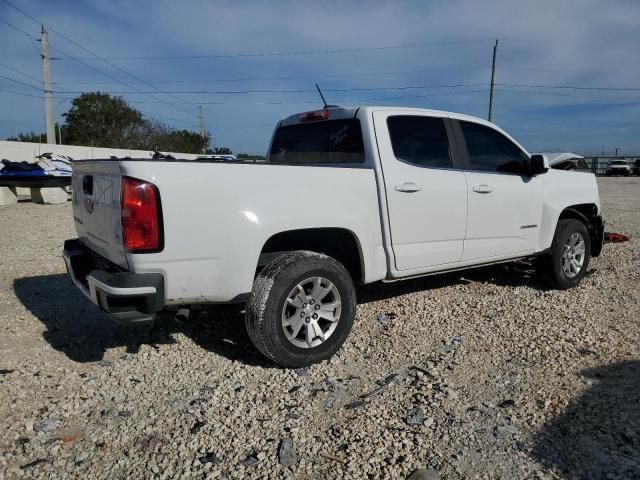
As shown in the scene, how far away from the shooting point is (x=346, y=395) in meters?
3.14

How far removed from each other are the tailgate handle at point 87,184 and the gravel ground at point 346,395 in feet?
4.14

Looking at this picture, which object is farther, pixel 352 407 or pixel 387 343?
pixel 387 343

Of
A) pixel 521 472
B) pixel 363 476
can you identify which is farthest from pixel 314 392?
pixel 521 472

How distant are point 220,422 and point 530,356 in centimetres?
233

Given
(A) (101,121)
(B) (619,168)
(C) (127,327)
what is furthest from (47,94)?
(B) (619,168)

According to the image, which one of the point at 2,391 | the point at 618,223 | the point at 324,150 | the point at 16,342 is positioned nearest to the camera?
the point at 2,391

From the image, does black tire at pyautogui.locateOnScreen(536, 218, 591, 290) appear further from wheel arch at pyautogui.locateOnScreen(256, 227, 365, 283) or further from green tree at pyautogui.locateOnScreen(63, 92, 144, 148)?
green tree at pyautogui.locateOnScreen(63, 92, 144, 148)

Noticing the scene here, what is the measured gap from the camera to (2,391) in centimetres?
316

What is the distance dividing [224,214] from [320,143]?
5.56ft

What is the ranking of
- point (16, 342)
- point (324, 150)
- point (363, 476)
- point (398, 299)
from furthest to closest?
point (398, 299), point (324, 150), point (16, 342), point (363, 476)

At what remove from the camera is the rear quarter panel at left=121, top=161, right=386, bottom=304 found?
2.88 meters

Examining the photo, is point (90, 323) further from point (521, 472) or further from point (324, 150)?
point (521, 472)

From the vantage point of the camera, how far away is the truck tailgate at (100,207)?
296 cm

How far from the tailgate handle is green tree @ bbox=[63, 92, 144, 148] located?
4247 cm
